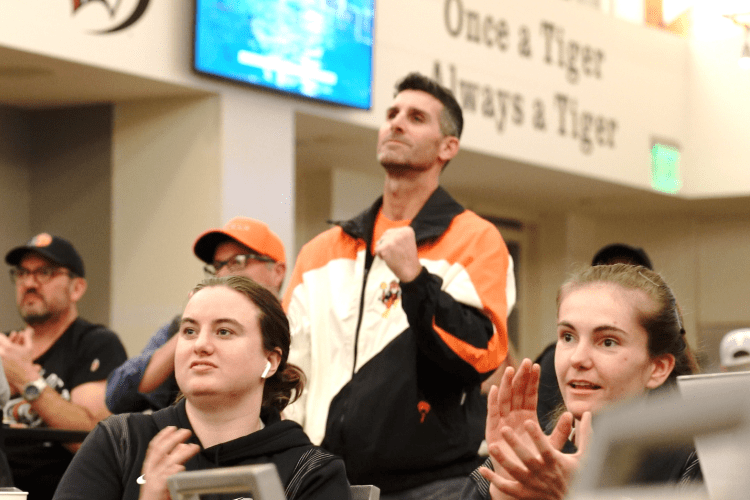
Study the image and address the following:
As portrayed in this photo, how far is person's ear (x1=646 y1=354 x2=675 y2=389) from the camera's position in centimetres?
202

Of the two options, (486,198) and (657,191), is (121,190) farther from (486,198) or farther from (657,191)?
(657,191)

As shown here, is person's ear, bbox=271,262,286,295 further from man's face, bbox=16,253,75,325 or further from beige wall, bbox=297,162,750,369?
beige wall, bbox=297,162,750,369

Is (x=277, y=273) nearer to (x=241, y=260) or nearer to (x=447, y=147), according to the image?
(x=241, y=260)

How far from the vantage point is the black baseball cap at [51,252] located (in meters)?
4.02

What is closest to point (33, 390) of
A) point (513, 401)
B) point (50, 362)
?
point (50, 362)

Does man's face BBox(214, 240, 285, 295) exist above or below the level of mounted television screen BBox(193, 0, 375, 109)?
below

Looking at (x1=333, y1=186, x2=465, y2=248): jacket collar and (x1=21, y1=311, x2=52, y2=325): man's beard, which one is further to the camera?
(x1=21, y1=311, x2=52, y2=325): man's beard

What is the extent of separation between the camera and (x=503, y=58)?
8.42 m

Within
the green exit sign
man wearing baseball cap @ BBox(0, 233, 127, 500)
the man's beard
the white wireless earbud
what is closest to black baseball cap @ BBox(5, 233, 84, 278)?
man wearing baseball cap @ BBox(0, 233, 127, 500)

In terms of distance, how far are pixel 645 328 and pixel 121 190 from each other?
489 centimetres

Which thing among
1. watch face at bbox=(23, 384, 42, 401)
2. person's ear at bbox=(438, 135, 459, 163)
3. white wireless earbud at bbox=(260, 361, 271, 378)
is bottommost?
watch face at bbox=(23, 384, 42, 401)

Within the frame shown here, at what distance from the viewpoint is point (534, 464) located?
1641mm

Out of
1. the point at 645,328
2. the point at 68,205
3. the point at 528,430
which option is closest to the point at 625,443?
the point at 528,430

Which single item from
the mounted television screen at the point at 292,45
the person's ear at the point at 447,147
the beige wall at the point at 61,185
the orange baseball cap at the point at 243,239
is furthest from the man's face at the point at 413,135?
the beige wall at the point at 61,185
